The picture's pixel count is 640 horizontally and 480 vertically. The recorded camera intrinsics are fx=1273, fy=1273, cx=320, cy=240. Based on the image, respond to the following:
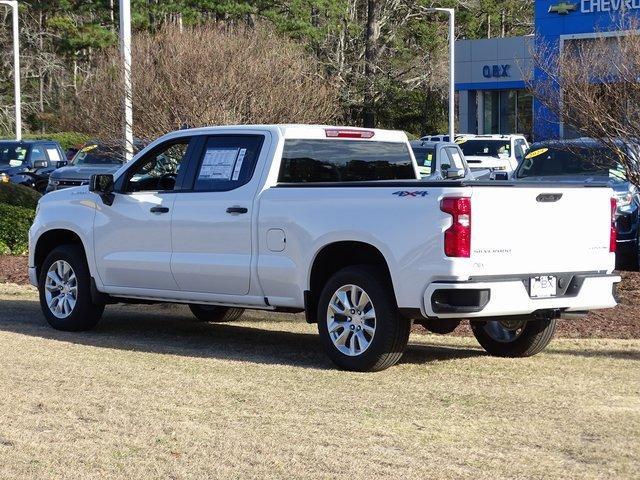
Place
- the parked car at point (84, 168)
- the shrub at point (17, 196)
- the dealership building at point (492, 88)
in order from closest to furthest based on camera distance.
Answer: the shrub at point (17, 196) < the parked car at point (84, 168) < the dealership building at point (492, 88)

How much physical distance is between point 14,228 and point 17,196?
204cm

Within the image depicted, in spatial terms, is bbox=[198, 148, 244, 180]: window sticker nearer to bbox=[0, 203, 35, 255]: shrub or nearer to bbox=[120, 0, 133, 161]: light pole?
bbox=[120, 0, 133, 161]: light pole

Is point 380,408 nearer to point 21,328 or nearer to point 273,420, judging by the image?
point 273,420

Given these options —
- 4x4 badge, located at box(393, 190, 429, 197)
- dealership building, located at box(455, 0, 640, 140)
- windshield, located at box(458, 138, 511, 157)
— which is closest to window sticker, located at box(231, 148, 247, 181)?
4x4 badge, located at box(393, 190, 429, 197)

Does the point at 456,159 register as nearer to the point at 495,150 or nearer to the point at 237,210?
the point at 495,150

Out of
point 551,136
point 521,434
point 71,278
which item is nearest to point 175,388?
point 521,434

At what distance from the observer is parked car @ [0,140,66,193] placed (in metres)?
30.5

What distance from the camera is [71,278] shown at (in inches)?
476

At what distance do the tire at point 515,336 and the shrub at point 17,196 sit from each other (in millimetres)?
12224

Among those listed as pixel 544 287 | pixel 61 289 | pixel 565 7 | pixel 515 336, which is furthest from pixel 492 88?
pixel 544 287

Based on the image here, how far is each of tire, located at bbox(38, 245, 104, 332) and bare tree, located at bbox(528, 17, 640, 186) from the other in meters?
6.06

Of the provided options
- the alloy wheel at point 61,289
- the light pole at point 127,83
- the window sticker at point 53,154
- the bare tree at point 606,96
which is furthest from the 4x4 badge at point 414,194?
the window sticker at point 53,154

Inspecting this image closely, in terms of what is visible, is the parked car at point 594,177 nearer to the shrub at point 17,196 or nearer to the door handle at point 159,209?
the door handle at point 159,209

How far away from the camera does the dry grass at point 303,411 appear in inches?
266
